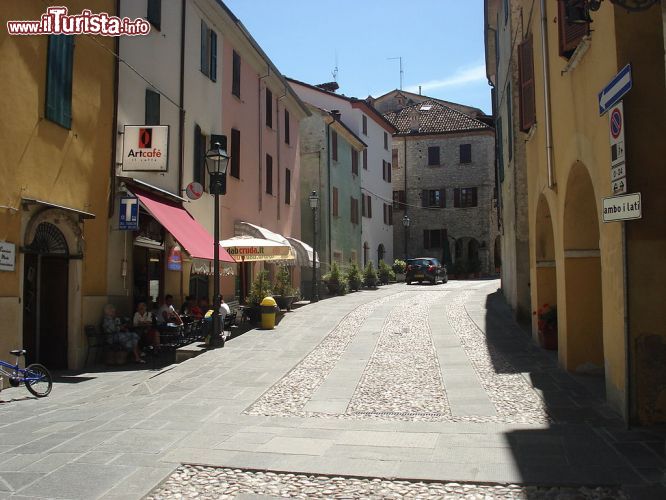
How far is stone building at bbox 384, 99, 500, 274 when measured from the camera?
4622cm

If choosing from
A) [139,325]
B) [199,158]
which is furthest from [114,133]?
[199,158]

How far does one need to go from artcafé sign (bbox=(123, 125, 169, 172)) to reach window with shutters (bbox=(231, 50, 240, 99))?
763cm

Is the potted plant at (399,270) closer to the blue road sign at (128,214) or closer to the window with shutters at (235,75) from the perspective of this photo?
the window with shutters at (235,75)

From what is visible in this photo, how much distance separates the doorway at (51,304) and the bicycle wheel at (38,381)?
6.96ft

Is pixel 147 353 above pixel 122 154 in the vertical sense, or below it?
below

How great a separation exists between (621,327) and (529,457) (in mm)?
1970

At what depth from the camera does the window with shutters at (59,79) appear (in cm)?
1056

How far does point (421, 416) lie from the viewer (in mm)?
7453

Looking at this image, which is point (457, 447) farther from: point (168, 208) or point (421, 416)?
point (168, 208)

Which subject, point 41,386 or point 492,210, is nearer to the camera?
point 41,386

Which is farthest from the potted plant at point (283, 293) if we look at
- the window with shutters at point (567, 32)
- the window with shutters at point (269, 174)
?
the window with shutters at point (567, 32)

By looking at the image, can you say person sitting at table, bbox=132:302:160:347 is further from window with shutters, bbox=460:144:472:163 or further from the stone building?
window with shutters, bbox=460:144:472:163

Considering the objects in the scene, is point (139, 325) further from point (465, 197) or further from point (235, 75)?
point (465, 197)

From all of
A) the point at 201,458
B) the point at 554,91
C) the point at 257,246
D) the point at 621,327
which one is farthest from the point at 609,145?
the point at 257,246
